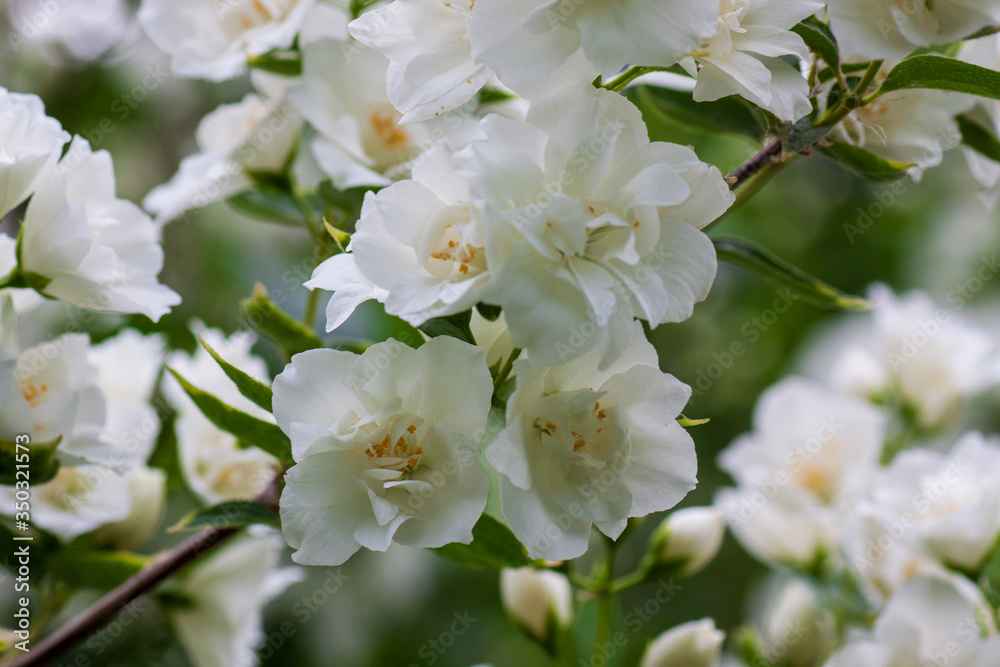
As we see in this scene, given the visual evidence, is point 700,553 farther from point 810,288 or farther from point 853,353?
point 853,353

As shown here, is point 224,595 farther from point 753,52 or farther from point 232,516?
point 753,52

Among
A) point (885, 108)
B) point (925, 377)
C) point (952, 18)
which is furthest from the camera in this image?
point (925, 377)

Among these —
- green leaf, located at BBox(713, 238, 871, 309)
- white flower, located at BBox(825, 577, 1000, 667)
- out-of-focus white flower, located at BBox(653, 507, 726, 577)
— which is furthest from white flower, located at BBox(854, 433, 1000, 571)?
green leaf, located at BBox(713, 238, 871, 309)

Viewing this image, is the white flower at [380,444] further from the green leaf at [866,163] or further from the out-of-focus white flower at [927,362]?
the out-of-focus white flower at [927,362]

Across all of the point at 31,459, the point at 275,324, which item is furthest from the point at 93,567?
the point at 275,324

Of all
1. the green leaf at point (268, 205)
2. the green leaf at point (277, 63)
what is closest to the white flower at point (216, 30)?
the green leaf at point (277, 63)

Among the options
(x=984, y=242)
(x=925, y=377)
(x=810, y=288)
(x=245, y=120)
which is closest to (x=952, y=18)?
(x=810, y=288)
